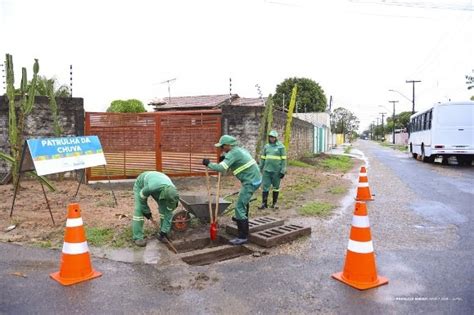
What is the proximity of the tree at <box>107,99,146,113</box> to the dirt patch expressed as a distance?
21.9 metres

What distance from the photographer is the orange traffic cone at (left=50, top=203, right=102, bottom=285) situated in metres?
4.41

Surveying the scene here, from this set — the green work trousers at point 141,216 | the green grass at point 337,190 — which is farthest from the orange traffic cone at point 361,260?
the green grass at point 337,190

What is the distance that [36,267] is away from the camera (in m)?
4.83

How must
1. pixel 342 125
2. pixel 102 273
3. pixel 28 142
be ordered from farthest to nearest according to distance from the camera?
1. pixel 342 125
2. pixel 28 142
3. pixel 102 273

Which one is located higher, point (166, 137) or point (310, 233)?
point (166, 137)

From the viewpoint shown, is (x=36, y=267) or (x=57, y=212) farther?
(x=57, y=212)

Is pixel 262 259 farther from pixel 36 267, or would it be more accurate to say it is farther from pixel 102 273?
pixel 36 267

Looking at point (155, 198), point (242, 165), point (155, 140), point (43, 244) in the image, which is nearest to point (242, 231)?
point (242, 165)

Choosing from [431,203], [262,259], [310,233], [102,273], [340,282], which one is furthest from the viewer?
[431,203]

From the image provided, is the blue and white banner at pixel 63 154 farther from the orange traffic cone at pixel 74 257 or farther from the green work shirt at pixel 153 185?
the orange traffic cone at pixel 74 257

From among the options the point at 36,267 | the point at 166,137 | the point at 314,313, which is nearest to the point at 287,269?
the point at 314,313

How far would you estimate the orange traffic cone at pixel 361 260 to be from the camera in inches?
167

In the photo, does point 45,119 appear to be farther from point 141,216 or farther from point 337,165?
point 337,165

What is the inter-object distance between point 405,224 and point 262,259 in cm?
318
